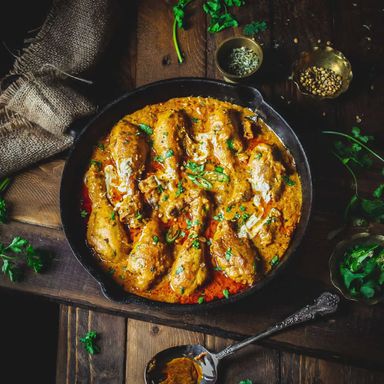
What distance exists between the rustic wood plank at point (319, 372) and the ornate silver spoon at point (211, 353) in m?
0.38

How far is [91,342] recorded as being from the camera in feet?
13.2

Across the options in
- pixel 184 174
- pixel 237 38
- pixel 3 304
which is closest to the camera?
pixel 184 174

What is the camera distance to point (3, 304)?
474 centimetres

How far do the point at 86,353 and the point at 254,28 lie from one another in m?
3.13

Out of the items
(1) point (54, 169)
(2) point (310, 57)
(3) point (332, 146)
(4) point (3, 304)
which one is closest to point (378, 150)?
(3) point (332, 146)

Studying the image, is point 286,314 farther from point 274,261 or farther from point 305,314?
point 274,261

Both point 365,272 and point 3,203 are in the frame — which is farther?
point 3,203

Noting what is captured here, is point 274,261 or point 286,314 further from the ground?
point 274,261

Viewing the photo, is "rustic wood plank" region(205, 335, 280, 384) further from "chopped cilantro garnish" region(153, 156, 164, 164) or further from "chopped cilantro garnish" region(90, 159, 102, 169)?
"chopped cilantro garnish" region(90, 159, 102, 169)

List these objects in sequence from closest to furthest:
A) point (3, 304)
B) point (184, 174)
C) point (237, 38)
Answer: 1. point (184, 174)
2. point (237, 38)
3. point (3, 304)

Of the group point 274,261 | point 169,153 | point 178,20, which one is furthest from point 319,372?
point 178,20

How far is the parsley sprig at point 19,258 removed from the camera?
4008 millimetres

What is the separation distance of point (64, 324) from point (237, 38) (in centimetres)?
279

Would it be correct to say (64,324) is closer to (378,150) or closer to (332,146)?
(332,146)
